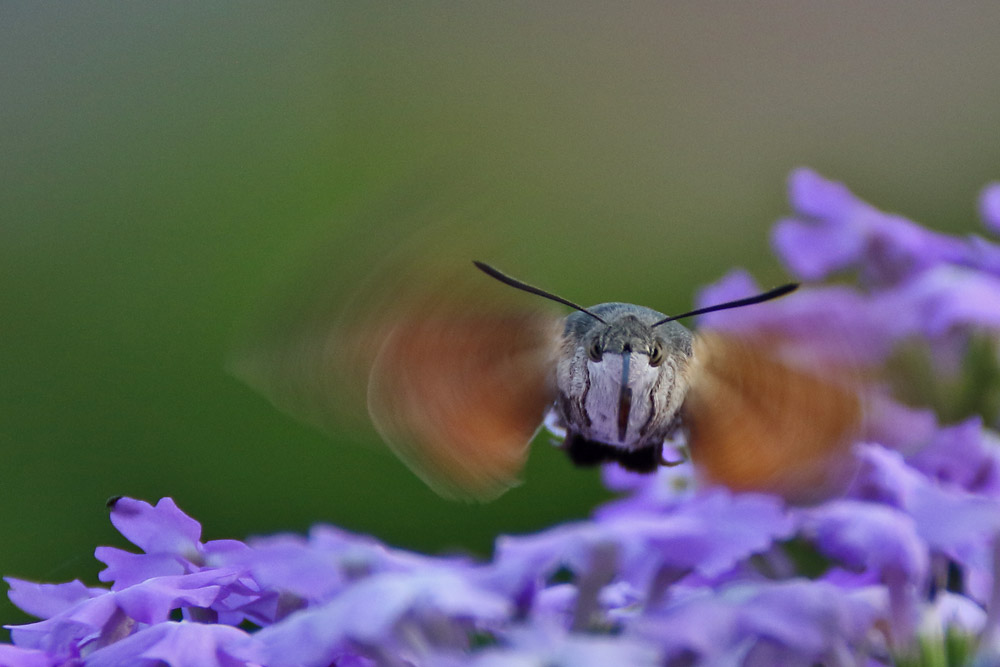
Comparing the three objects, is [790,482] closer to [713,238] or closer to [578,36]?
[713,238]

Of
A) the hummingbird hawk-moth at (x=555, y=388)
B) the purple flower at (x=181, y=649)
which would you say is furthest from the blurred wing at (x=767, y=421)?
the purple flower at (x=181, y=649)

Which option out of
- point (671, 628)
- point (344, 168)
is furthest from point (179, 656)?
point (344, 168)

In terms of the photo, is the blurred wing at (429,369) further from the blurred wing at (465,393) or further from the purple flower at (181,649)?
the purple flower at (181,649)

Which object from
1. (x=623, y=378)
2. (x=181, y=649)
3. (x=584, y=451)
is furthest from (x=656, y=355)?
(x=181, y=649)

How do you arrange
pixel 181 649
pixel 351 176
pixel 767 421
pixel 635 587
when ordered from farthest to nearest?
1. pixel 351 176
2. pixel 767 421
3. pixel 635 587
4. pixel 181 649

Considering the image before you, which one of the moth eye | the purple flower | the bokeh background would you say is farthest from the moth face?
the purple flower

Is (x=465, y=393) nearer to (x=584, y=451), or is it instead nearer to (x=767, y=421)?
(x=584, y=451)

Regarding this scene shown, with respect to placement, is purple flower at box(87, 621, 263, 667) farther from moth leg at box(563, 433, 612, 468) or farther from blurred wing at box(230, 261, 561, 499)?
A: moth leg at box(563, 433, 612, 468)
